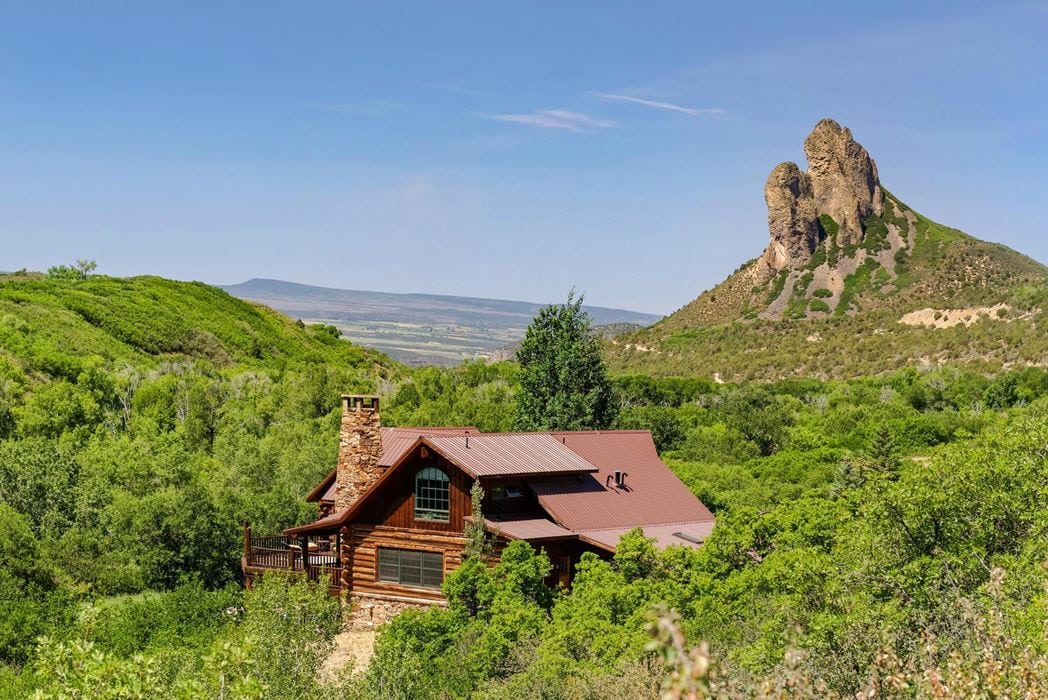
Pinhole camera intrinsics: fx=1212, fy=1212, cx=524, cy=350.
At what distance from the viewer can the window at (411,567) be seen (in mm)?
27750

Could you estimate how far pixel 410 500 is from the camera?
28.1 metres

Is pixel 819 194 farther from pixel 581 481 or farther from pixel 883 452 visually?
pixel 581 481

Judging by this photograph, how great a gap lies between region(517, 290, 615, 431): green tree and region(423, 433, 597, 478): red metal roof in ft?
54.4

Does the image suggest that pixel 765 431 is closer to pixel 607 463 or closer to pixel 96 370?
pixel 607 463

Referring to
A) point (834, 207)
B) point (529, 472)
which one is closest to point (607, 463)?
point (529, 472)

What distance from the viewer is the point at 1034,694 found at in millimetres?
8141

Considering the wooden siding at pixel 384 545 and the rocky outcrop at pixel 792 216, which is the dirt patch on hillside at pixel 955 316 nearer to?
the rocky outcrop at pixel 792 216

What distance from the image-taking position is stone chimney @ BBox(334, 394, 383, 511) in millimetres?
29938

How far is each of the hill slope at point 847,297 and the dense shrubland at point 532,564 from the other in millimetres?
30111

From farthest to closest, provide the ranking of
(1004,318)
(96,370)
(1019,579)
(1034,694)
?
(1004,318), (96,370), (1019,579), (1034,694)

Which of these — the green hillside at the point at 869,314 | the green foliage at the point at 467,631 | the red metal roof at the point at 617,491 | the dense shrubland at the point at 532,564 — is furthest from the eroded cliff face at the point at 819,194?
the green foliage at the point at 467,631

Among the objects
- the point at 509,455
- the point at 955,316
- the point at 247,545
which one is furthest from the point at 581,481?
the point at 955,316

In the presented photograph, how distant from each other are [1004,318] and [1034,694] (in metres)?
93.2

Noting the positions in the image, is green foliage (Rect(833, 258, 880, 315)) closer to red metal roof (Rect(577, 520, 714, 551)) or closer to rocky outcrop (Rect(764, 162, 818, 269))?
rocky outcrop (Rect(764, 162, 818, 269))
